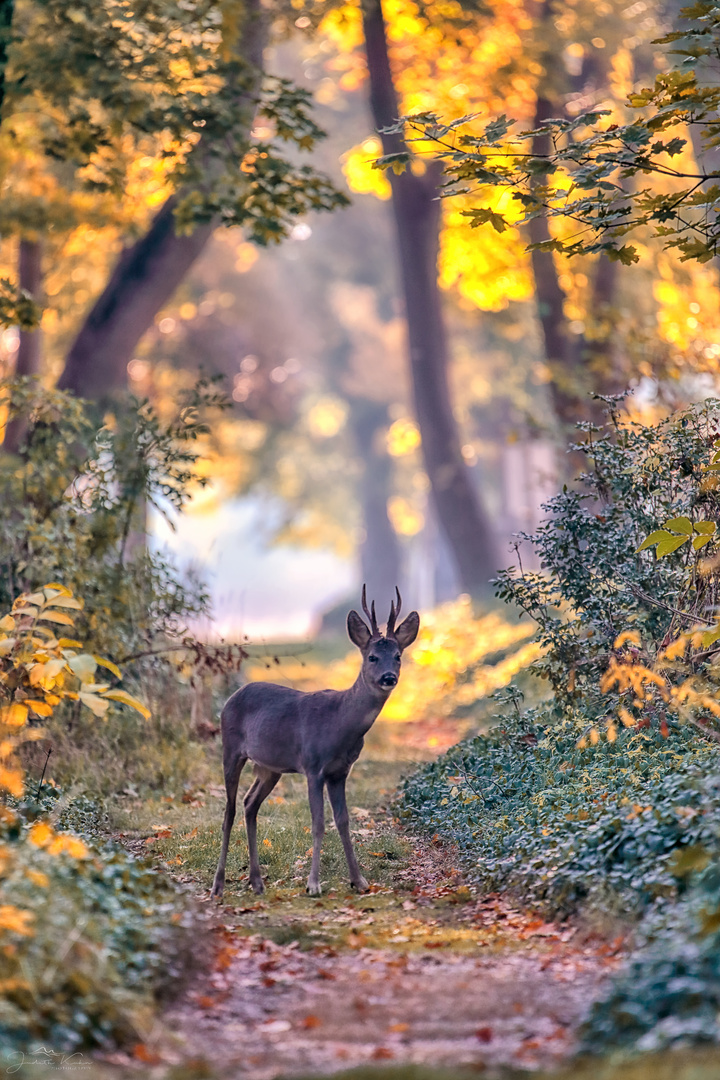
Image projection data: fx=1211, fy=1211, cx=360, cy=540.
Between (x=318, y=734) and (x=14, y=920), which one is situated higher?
(x=318, y=734)

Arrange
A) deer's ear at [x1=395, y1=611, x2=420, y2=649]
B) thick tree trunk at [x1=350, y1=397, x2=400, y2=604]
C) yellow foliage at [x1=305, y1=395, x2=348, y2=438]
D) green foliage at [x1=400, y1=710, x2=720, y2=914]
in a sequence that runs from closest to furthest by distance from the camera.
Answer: green foliage at [x1=400, y1=710, x2=720, y2=914]
deer's ear at [x1=395, y1=611, x2=420, y2=649]
thick tree trunk at [x1=350, y1=397, x2=400, y2=604]
yellow foliage at [x1=305, y1=395, x2=348, y2=438]

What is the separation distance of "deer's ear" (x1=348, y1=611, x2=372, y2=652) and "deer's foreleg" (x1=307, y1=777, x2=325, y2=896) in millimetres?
996

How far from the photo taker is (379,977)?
6215 mm

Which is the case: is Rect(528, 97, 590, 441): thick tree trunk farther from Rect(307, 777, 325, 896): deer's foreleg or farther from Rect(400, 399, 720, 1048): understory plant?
Rect(307, 777, 325, 896): deer's foreleg

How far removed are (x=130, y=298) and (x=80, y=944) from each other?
13509 mm

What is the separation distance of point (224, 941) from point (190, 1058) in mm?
1793

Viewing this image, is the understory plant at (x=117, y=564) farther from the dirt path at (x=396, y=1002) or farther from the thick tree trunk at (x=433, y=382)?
the thick tree trunk at (x=433, y=382)

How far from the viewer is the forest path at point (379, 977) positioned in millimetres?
5129

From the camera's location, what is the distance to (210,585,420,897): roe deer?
27.3 feet

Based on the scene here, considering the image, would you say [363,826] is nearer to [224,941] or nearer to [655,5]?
[224,941]

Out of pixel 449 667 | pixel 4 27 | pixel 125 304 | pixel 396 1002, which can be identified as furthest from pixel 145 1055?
pixel 449 667

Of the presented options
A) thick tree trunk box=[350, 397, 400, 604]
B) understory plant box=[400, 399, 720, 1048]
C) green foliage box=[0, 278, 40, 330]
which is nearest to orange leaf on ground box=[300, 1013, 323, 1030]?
understory plant box=[400, 399, 720, 1048]

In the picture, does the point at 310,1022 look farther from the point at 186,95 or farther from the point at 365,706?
the point at 186,95

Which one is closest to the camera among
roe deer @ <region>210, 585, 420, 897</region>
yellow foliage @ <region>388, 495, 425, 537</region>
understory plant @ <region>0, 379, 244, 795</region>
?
roe deer @ <region>210, 585, 420, 897</region>
